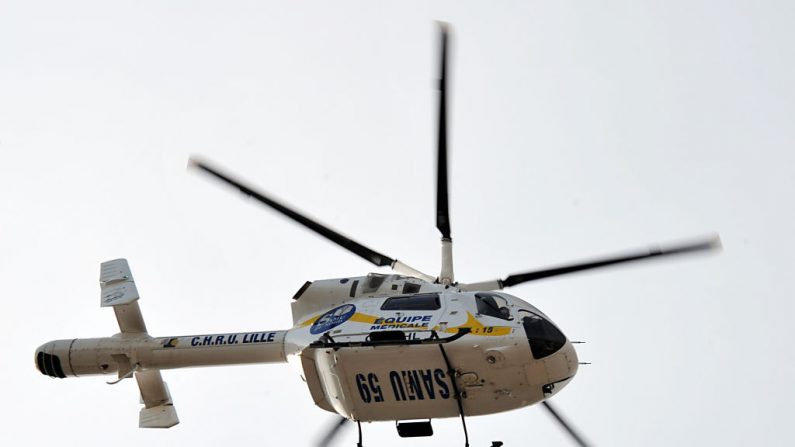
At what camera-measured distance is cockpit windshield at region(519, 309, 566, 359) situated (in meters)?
16.6

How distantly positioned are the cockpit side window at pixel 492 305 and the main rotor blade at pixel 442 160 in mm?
2133

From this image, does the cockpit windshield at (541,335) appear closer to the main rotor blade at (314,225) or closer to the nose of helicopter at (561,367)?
the nose of helicopter at (561,367)

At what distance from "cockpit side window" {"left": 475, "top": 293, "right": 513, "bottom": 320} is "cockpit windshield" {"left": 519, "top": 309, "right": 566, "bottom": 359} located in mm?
288

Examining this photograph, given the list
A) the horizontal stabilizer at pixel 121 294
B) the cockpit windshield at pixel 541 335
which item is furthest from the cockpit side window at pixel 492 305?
the horizontal stabilizer at pixel 121 294

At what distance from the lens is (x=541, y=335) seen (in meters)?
16.7

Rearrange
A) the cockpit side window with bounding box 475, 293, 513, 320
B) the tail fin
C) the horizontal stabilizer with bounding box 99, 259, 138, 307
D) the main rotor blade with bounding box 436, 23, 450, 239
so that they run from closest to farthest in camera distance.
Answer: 1. the cockpit side window with bounding box 475, 293, 513, 320
2. the main rotor blade with bounding box 436, 23, 450, 239
3. the tail fin
4. the horizontal stabilizer with bounding box 99, 259, 138, 307

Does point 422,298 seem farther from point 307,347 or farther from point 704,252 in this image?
point 704,252

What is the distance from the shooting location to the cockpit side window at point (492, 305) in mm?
17109

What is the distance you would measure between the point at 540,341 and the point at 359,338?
3.01m

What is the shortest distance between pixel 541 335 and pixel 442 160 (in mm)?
3758

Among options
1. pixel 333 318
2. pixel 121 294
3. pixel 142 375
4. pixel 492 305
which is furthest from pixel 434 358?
pixel 121 294

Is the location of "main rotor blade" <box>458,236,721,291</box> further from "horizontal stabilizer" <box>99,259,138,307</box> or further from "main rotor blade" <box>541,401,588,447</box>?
"horizontal stabilizer" <box>99,259,138,307</box>

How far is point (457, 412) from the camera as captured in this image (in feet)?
56.5

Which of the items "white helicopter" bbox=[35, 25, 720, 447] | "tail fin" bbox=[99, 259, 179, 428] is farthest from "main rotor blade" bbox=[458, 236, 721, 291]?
"tail fin" bbox=[99, 259, 179, 428]
